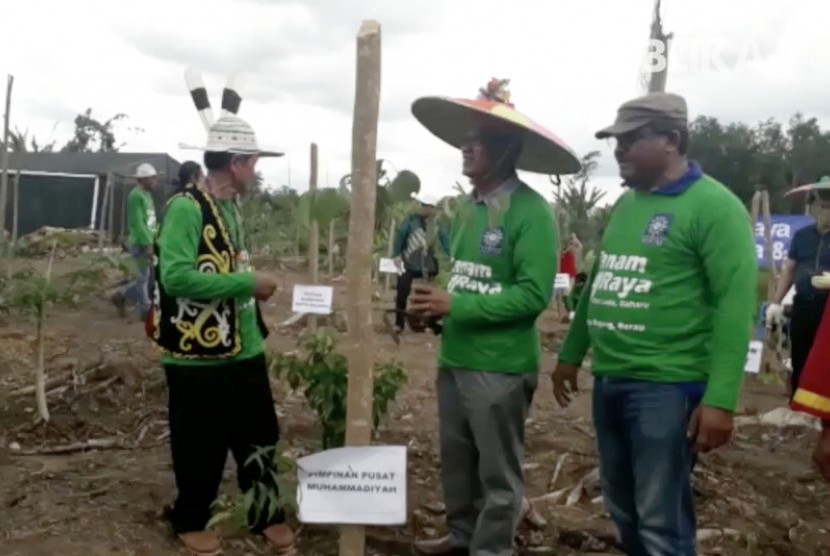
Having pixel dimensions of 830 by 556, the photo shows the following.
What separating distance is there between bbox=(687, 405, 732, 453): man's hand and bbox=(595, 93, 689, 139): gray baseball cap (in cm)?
86

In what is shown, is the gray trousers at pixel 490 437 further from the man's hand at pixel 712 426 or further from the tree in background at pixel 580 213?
the tree in background at pixel 580 213

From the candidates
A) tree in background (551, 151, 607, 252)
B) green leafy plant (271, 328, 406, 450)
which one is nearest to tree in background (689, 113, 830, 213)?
tree in background (551, 151, 607, 252)

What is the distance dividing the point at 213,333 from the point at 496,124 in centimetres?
130

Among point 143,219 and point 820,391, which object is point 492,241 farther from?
point 143,219

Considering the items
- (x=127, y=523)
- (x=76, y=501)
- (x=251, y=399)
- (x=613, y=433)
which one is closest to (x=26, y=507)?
(x=76, y=501)

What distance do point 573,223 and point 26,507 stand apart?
11.7m

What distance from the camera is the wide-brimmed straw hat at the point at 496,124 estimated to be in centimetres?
332

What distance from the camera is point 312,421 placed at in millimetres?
5996

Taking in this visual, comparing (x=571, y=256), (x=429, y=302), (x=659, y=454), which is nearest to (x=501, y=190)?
(x=429, y=302)

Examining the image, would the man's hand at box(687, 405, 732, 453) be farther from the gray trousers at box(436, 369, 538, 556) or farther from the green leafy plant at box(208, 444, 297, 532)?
the green leafy plant at box(208, 444, 297, 532)

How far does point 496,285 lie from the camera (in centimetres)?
346

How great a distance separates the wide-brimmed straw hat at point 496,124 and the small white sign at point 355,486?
123 centimetres

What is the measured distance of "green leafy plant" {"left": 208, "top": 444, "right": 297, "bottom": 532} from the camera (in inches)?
125

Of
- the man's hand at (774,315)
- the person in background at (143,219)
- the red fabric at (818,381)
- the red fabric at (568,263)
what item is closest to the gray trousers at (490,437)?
the red fabric at (818,381)
